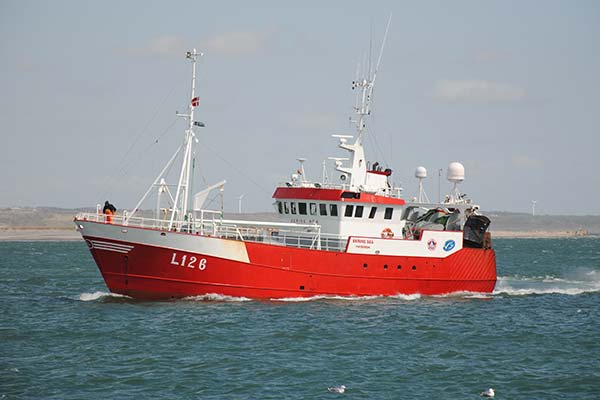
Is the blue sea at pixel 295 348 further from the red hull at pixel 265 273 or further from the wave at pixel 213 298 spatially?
the red hull at pixel 265 273

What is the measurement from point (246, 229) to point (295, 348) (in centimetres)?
877

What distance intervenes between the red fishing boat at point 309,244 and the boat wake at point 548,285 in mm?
5043

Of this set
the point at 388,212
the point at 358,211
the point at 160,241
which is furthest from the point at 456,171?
the point at 160,241

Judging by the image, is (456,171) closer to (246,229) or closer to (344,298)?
(344,298)

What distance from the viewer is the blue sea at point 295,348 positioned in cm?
1908

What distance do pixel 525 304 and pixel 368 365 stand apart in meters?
15.2

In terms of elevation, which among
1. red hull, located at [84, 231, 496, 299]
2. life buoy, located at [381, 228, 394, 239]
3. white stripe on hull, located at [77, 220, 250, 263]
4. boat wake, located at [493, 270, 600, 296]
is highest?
life buoy, located at [381, 228, 394, 239]

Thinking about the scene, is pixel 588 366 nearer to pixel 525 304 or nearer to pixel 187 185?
pixel 525 304

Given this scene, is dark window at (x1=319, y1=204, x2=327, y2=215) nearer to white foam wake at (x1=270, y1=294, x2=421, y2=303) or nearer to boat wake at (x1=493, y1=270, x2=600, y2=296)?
white foam wake at (x1=270, y1=294, x2=421, y2=303)

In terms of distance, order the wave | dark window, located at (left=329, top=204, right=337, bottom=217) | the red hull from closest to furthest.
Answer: the red hull < the wave < dark window, located at (left=329, top=204, right=337, bottom=217)

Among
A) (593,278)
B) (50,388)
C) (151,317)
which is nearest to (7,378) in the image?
(50,388)

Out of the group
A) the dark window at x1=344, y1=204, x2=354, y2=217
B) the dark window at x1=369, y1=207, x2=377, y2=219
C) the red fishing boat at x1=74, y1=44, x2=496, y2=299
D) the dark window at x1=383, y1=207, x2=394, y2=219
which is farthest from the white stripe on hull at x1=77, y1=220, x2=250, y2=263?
the dark window at x1=383, y1=207, x2=394, y2=219

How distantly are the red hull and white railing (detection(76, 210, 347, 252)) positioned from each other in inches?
30.4

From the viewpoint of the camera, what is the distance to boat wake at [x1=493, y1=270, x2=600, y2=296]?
132 ft
